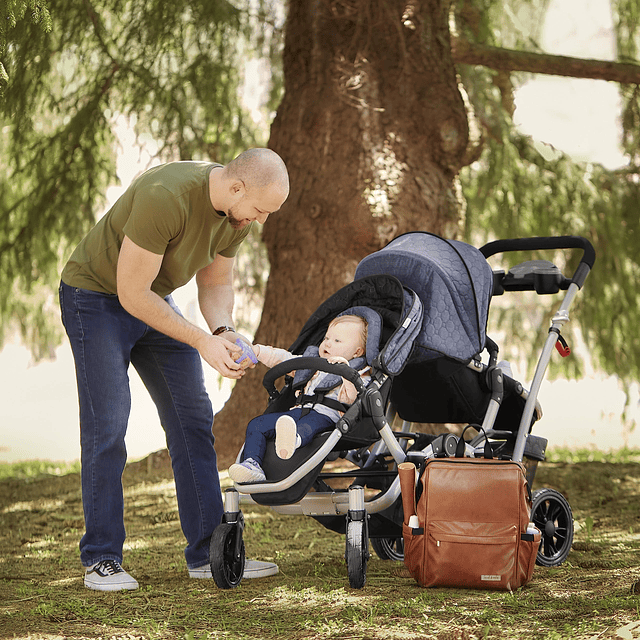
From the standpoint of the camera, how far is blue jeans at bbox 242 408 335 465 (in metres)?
3.12

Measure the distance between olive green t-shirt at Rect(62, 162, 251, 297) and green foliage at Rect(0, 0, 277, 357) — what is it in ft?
11.3

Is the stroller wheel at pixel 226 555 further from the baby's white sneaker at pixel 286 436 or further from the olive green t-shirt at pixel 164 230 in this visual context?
the olive green t-shirt at pixel 164 230

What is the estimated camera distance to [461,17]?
7078 mm

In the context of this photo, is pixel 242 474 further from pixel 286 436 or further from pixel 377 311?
pixel 377 311

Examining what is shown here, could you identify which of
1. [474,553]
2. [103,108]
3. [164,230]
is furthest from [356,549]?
[103,108]

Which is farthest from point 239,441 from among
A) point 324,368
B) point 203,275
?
point 324,368

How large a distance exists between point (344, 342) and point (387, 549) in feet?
3.45

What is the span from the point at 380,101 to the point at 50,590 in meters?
4.09

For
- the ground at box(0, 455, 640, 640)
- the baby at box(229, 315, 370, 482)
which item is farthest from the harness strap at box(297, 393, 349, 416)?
the ground at box(0, 455, 640, 640)

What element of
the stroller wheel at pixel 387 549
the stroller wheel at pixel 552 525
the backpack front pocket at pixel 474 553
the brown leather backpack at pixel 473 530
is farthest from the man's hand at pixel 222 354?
the stroller wheel at pixel 552 525

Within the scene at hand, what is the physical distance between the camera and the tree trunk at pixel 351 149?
19.1 feet

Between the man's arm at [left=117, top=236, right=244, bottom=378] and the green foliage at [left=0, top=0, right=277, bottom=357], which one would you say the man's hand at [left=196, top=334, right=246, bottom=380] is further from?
the green foliage at [left=0, top=0, right=277, bottom=357]

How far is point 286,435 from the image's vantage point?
304 centimetres

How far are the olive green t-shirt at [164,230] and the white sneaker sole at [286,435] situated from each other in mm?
771
